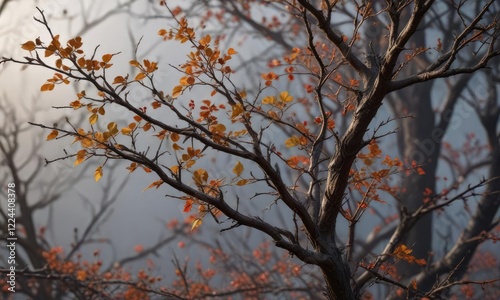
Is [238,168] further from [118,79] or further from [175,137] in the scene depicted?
[118,79]

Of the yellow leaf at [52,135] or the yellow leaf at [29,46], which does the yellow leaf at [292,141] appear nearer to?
the yellow leaf at [52,135]

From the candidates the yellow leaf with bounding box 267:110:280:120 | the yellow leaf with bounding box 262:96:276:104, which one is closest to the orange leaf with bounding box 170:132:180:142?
the yellow leaf with bounding box 262:96:276:104

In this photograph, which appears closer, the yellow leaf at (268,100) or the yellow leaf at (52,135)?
the yellow leaf at (52,135)

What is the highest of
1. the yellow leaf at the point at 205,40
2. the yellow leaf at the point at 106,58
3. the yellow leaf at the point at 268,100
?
the yellow leaf at the point at 205,40

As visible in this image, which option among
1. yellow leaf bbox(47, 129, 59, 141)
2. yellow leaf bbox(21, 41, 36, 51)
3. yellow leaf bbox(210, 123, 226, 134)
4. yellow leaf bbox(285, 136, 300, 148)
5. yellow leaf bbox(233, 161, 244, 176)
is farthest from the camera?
yellow leaf bbox(285, 136, 300, 148)

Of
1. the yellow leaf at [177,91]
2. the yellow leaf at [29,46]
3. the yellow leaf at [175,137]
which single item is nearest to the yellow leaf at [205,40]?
the yellow leaf at [177,91]

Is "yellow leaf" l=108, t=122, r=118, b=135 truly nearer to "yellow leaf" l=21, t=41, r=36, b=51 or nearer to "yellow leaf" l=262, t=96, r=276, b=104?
"yellow leaf" l=21, t=41, r=36, b=51

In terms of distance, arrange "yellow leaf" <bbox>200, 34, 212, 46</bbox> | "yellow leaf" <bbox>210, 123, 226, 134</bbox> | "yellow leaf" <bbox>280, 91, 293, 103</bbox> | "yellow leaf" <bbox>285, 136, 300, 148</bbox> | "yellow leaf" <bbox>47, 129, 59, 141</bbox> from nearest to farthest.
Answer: "yellow leaf" <bbox>47, 129, 59, 141</bbox>
"yellow leaf" <bbox>210, 123, 226, 134</bbox>
"yellow leaf" <bbox>200, 34, 212, 46</bbox>
"yellow leaf" <bbox>280, 91, 293, 103</bbox>
"yellow leaf" <bbox>285, 136, 300, 148</bbox>

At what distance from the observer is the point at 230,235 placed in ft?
56.1

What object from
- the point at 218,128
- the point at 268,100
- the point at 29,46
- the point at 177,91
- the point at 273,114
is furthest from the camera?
the point at 273,114

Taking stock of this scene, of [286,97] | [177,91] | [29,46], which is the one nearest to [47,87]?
[29,46]

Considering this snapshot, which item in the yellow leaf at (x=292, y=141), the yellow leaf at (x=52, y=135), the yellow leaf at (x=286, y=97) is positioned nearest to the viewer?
the yellow leaf at (x=52, y=135)

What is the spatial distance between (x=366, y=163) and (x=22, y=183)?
8.18 metres

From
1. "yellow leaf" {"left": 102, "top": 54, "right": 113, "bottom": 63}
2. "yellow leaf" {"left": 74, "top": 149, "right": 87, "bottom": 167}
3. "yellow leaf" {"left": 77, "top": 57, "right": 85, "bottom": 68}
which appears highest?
"yellow leaf" {"left": 102, "top": 54, "right": 113, "bottom": 63}
